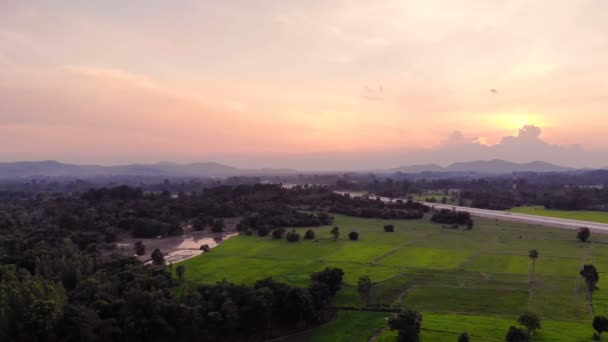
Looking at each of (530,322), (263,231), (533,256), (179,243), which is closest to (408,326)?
(530,322)

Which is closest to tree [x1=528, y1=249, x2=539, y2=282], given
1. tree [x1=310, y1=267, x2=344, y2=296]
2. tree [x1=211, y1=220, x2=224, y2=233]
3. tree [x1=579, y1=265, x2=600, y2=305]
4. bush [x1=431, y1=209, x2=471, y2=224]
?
tree [x1=579, y1=265, x2=600, y2=305]

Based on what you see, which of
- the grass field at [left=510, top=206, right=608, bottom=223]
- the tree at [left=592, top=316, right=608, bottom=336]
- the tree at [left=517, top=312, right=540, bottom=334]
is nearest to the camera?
the tree at [left=592, top=316, right=608, bottom=336]

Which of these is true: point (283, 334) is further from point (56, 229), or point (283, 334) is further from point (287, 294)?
point (56, 229)

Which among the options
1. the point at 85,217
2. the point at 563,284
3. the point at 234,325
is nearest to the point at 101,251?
the point at 85,217

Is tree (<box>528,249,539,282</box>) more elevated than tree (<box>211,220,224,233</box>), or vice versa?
tree (<box>528,249,539,282</box>)

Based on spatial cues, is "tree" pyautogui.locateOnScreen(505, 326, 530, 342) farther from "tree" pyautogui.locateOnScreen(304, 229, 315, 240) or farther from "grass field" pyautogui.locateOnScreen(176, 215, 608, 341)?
"tree" pyautogui.locateOnScreen(304, 229, 315, 240)

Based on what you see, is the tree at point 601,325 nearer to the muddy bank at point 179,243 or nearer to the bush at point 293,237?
the bush at point 293,237

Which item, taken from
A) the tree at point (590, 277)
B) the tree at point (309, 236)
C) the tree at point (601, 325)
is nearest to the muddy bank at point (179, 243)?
the tree at point (309, 236)
